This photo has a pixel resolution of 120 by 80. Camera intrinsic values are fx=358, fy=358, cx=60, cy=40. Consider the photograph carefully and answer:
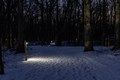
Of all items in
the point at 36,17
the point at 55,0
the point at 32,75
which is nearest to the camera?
the point at 32,75

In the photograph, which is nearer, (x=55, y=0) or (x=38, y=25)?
(x=55, y=0)

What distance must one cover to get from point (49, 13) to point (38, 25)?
2174 cm

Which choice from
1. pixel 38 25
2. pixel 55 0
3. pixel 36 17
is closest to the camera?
pixel 55 0

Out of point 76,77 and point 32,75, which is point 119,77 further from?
point 32,75

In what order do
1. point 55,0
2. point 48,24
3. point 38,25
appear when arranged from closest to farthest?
1. point 55,0
2. point 48,24
3. point 38,25

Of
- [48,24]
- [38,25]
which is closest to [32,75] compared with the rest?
[48,24]

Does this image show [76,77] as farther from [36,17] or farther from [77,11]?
[36,17]

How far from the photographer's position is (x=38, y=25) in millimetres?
104312

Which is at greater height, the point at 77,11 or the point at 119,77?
the point at 77,11

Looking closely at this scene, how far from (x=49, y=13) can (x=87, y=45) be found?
4925 centimetres

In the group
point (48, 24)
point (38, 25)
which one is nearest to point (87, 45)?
point (48, 24)

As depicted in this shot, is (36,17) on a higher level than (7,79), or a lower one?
higher

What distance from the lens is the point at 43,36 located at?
91188 mm

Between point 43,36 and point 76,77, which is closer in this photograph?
point 76,77
